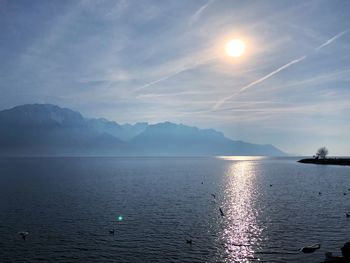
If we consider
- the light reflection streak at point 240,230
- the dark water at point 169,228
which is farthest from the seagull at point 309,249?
the light reflection streak at point 240,230

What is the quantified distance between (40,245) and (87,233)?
7775 mm

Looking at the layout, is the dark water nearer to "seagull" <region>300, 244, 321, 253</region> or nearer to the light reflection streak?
the light reflection streak

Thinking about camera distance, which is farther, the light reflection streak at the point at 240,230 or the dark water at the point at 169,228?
the light reflection streak at the point at 240,230

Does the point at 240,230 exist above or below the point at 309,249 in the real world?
below

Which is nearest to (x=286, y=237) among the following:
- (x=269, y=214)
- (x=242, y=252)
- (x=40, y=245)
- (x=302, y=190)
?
(x=242, y=252)

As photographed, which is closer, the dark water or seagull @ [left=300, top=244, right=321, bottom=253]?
the dark water

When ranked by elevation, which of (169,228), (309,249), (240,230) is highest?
(309,249)

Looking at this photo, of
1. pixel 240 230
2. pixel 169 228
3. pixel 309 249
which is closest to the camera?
pixel 309 249

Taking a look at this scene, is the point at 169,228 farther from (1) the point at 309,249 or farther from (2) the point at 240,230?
(1) the point at 309,249

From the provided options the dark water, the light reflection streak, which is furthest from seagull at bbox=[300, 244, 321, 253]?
the light reflection streak

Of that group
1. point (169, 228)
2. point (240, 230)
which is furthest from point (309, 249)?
point (169, 228)

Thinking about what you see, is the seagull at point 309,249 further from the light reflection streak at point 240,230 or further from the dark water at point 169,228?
the light reflection streak at point 240,230

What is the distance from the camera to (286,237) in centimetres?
4928

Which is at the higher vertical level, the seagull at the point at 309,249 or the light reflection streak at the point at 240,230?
the seagull at the point at 309,249
